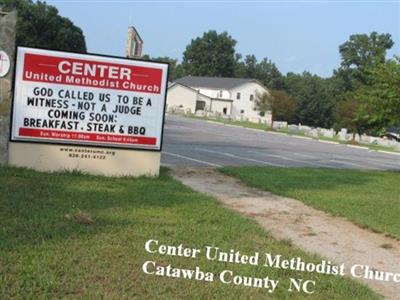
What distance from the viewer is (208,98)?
87625mm

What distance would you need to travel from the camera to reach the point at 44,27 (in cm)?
6012

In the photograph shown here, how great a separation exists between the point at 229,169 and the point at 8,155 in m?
4.89

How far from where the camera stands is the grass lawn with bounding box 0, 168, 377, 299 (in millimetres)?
4516

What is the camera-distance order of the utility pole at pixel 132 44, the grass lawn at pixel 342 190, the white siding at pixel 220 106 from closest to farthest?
the grass lawn at pixel 342 190 → the utility pole at pixel 132 44 → the white siding at pixel 220 106

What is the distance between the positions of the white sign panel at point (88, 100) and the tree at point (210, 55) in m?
110

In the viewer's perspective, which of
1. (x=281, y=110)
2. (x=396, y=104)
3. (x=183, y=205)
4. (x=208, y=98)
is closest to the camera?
(x=183, y=205)

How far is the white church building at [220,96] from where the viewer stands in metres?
84.9

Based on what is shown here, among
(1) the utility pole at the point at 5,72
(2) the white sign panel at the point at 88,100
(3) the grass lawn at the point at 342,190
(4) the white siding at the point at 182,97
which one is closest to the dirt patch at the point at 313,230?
(3) the grass lawn at the point at 342,190

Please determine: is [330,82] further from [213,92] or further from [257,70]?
[257,70]

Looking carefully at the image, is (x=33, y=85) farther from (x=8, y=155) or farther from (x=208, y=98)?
(x=208, y=98)

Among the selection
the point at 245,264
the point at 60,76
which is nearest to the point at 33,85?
the point at 60,76

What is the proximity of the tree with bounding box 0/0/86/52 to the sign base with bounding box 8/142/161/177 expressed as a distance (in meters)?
49.8

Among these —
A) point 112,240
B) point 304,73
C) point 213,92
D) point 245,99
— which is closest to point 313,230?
point 112,240

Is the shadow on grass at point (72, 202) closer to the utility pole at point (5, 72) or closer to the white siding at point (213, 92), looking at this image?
the utility pole at point (5, 72)
